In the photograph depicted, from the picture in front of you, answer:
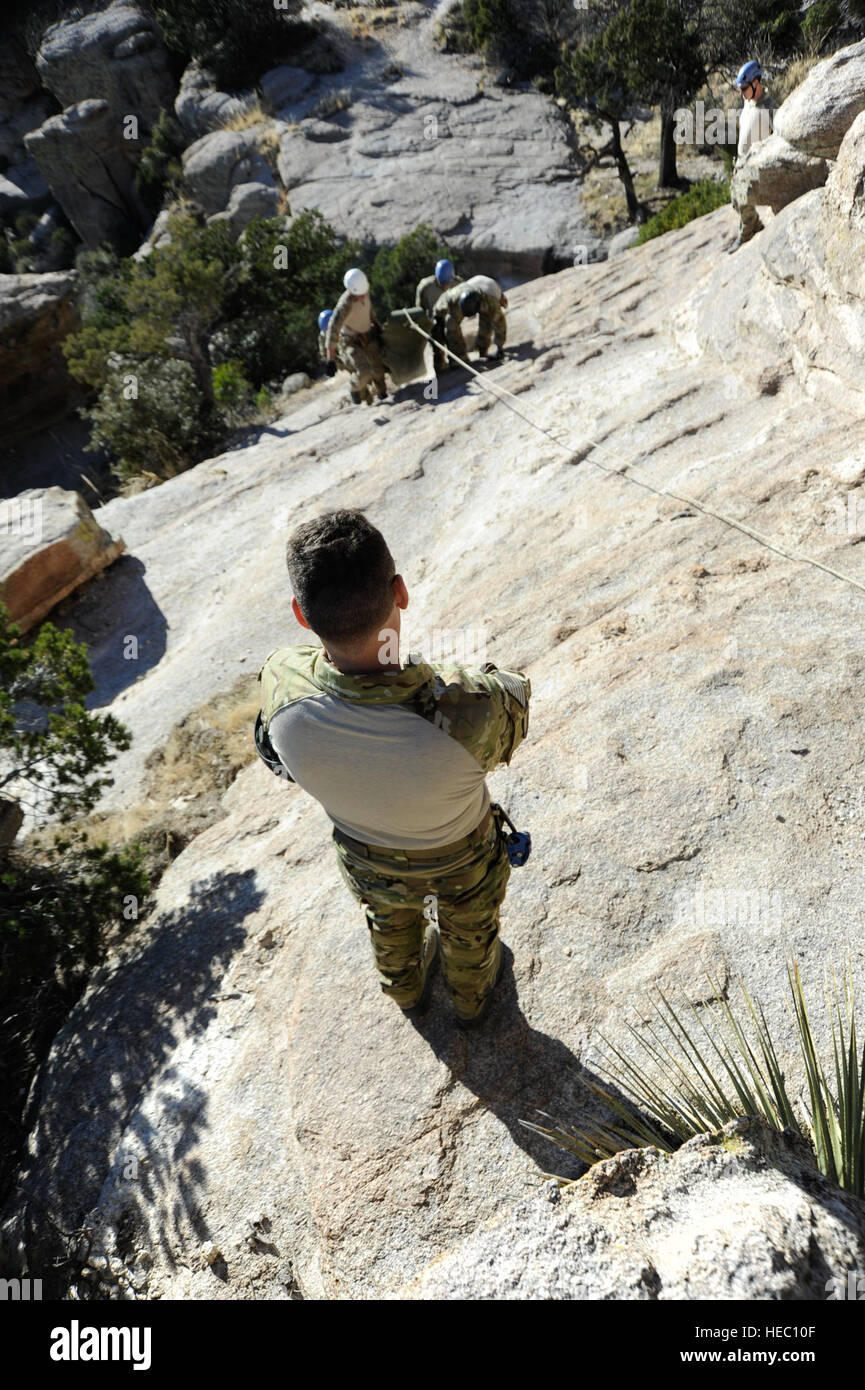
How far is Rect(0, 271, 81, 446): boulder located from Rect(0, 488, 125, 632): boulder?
10307mm

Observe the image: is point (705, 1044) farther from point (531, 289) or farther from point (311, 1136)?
point (531, 289)

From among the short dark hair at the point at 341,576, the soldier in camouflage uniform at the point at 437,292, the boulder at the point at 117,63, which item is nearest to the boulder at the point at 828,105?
the soldier in camouflage uniform at the point at 437,292

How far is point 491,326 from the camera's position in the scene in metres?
8.21

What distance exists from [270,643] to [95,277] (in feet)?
69.0

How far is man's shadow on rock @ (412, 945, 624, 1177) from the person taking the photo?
215 cm

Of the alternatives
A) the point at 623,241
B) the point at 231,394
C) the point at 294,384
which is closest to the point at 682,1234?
the point at 231,394

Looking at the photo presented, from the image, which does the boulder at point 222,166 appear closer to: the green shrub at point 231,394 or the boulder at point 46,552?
the green shrub at point 231,394

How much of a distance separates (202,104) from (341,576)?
85.2 ft

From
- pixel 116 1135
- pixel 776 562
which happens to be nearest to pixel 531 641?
pixel 776 562

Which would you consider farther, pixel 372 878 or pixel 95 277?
pixel 95 277

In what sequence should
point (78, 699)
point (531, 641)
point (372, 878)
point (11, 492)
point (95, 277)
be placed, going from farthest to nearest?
point (95, 277), point (11, 492), point (531, 641), point (78, 699), point (372, 878)

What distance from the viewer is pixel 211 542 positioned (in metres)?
7.27

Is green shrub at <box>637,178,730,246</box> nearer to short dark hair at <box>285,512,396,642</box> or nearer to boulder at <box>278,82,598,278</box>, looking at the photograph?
boulder at <box>278,82,598,278</box>

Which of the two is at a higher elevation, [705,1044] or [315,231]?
[315,231]
